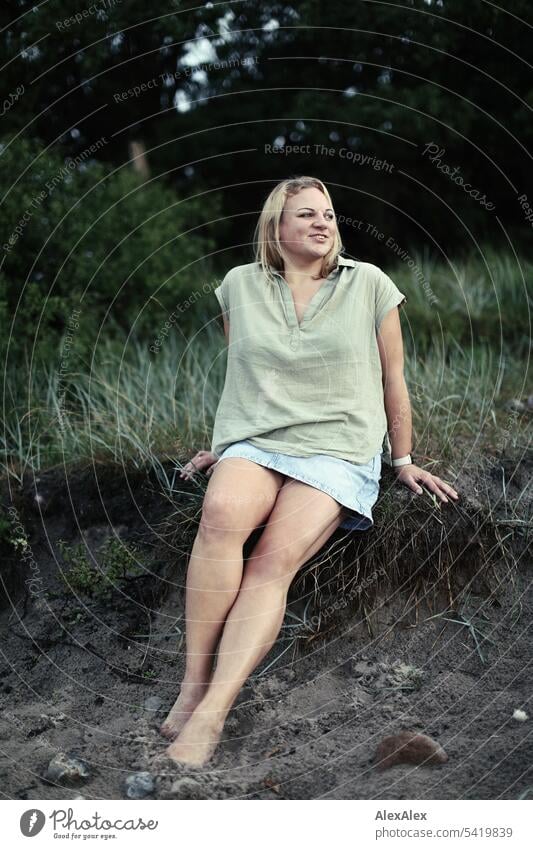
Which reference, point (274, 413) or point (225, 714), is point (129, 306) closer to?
point (274, 413)

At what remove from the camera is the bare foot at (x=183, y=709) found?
118 inches

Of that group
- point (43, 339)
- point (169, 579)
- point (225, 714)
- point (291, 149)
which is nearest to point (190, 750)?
point (225, 714)

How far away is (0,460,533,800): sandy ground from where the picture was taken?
2816 millimetres

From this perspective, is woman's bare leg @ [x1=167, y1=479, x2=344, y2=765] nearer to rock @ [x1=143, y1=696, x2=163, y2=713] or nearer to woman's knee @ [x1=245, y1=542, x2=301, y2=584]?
woman's knee @ [x1=245, y1=542, x2=301, y2=584]

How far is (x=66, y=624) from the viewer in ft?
12.4

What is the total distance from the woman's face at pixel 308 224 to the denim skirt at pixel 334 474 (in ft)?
2.58

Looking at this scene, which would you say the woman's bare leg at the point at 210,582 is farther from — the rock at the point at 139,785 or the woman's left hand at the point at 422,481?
the woman's left hand at the point at 422,481

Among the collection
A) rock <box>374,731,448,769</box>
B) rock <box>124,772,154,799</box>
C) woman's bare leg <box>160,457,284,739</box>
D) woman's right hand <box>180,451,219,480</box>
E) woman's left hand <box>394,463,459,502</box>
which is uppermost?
woman's left hand <box>394,463,459,502</box>

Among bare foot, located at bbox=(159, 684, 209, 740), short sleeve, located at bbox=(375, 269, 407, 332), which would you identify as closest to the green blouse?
short sleeve, located at bbox=(375, 269, 407, 332)

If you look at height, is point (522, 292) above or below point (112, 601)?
above

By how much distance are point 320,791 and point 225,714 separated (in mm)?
385

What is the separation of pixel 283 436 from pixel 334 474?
245 millimetres

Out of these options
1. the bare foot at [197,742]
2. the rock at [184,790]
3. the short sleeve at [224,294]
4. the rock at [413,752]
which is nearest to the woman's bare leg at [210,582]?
the bare foot at [197,742]

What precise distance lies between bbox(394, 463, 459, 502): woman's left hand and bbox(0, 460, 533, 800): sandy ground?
46 cm
